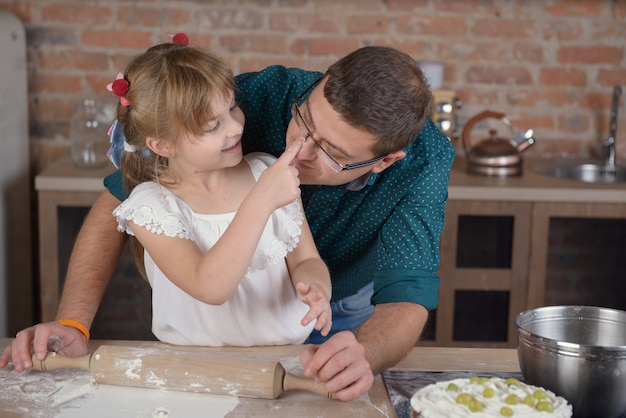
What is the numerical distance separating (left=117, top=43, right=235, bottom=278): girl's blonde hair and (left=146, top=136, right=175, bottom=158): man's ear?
0.4 inches

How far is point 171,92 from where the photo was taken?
1.67 m

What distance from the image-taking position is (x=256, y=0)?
3330 millimetres

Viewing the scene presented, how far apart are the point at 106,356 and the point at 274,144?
773 millimetres

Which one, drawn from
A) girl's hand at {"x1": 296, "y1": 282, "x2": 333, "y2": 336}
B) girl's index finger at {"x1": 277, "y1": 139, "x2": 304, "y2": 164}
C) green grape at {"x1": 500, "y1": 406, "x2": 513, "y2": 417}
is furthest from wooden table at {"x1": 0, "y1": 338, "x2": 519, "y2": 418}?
girl's index finger at {"x1": 277, "y1": 139, "x2": 304, "y2": 164}

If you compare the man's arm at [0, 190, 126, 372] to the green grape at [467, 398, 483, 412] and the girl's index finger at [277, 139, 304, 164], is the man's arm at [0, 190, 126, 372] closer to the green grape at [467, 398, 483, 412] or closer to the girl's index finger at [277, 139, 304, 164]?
the girl's index finger at [277, 139, 304, 164]

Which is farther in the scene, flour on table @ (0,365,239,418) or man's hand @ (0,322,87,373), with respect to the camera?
man's hand @ (0,322,87,373)

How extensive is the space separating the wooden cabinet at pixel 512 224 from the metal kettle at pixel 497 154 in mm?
36

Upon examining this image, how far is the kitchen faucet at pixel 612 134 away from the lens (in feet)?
10.9

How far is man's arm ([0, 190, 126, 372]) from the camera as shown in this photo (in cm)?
153

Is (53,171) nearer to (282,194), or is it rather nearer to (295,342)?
(295,342)

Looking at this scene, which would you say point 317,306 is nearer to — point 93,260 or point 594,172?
point 93,260

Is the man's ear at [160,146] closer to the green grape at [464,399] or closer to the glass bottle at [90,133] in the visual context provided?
the green grape at [464,399]

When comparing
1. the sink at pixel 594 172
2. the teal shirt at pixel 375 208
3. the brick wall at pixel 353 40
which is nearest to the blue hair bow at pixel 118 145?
the teal shirt at pixel 375 208

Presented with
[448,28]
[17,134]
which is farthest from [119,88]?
[448,28]
